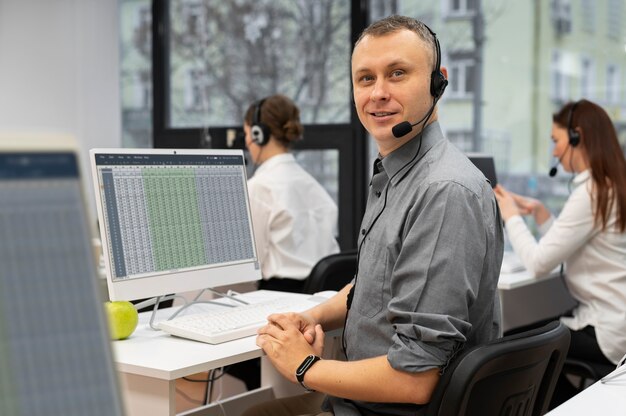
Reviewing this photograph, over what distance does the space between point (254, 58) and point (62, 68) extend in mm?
1199

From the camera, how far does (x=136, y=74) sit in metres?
5.12

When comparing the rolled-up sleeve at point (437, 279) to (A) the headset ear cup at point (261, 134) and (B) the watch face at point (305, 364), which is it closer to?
(B) the watch face at point (305, 364)

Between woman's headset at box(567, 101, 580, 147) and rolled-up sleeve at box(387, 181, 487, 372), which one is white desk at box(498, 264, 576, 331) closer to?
woman's headset at box(567, 101, 580, 147)

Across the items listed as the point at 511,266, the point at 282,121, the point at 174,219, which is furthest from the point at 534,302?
the point at 174,219

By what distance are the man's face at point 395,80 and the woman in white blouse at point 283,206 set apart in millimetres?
1311

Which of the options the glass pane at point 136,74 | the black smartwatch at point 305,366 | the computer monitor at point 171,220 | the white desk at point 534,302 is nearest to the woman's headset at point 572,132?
the white desk at point 534,302

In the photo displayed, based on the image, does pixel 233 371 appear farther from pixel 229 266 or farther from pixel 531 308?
pixel 531 308

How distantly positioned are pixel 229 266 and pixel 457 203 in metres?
0.85

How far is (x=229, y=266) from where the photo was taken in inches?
80.8

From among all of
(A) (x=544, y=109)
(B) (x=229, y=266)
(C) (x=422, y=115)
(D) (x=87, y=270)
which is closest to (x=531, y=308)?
(A) (x=544, y=109)

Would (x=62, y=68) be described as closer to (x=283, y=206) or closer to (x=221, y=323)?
(x=283, y=206)

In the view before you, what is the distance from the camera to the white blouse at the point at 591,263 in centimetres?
256

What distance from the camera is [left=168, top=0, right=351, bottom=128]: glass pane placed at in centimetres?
445

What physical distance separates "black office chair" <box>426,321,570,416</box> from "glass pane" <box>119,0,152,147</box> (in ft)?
13.4
